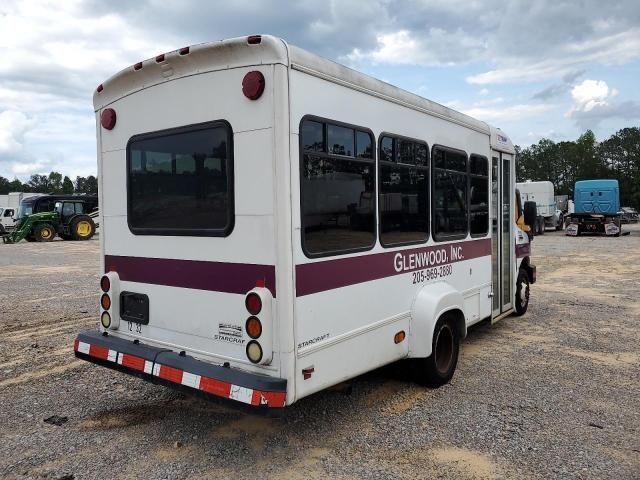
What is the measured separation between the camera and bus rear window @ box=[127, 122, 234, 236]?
356 cm

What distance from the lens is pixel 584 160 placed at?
258 feet

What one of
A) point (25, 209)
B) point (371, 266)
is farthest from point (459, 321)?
point (25, 209)

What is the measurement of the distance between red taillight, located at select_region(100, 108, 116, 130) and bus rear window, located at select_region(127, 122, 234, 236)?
28 centimetres

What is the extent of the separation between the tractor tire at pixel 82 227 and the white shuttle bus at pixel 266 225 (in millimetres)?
23465

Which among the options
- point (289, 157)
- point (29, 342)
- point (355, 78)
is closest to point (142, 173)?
point (289, 157)

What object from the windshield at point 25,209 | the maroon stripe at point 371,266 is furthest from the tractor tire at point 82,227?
the maroon stripe at point 371,266

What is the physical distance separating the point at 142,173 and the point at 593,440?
3.93 m

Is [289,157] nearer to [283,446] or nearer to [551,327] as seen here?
[283,446]

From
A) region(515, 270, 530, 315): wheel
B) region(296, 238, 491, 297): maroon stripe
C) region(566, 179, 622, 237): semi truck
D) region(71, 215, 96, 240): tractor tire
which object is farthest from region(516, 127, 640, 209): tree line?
region(296, 238, 491, 297): maroon stripe

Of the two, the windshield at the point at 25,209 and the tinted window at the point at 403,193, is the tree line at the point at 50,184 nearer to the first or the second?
the windshield at the point at 25,209

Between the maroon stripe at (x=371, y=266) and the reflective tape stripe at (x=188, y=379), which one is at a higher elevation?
the maroon stripe at (x=371, y=266)

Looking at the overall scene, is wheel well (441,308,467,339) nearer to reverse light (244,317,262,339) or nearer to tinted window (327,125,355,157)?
tinted window (327,125,355,157)

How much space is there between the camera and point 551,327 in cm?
734

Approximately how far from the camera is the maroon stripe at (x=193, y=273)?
3385mm
